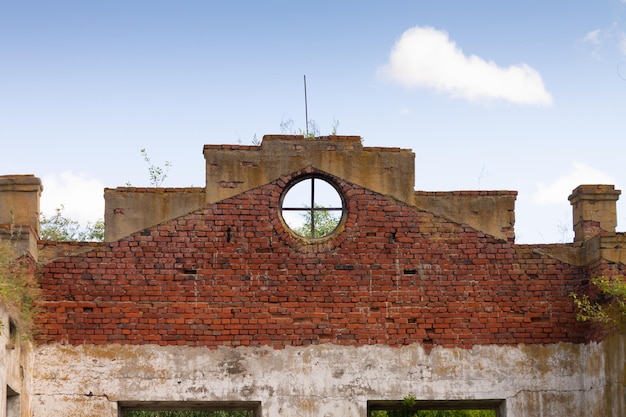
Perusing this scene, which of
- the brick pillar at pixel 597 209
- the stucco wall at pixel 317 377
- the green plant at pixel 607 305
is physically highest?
the brick pillar at pixel 597 209

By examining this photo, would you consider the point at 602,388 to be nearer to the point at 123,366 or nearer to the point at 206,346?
the point at 206,346

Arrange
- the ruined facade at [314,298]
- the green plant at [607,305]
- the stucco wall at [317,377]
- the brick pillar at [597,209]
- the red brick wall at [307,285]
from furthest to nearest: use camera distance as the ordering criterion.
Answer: the brick pillar at [597,209], the red brick wall at [307,285], the ruined facade at [314,298], the stucco wall at [317,377], the green plant at [607,305]

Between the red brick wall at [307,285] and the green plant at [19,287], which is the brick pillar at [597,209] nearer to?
the red brick wall at [307,285]

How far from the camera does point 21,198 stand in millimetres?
14711

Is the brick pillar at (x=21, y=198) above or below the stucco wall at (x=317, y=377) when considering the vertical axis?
above

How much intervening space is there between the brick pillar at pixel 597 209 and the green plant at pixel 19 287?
7.30m

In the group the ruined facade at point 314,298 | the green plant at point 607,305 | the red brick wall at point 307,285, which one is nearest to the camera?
the green plant at point 607,305

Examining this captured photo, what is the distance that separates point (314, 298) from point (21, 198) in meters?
4.03

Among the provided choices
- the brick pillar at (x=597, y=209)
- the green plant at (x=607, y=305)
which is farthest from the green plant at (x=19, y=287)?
the brick pillar at (x=597, y=209)

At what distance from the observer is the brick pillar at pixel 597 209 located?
15344 millimetres

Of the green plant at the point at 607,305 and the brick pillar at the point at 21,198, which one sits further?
the brick pillar at the point at 21,198

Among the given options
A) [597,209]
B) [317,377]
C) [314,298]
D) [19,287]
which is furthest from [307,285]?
[597,209]

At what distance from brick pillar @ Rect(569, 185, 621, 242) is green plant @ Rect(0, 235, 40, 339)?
23.9ft

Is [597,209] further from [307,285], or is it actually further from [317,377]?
[317,377]
